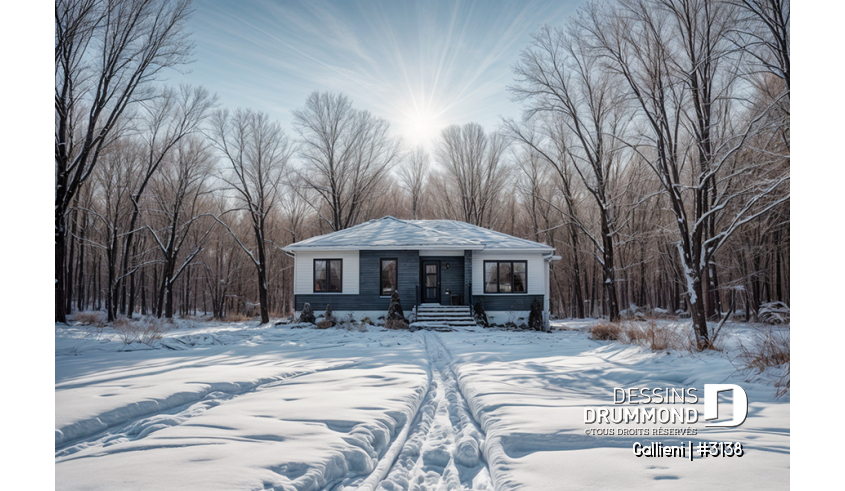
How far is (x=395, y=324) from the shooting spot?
13938mm

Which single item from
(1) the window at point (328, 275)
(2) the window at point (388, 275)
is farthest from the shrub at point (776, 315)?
(1) the window at point (328, 275)

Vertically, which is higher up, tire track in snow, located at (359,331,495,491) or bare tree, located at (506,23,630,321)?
bare tree, located at (506,23,630,321)

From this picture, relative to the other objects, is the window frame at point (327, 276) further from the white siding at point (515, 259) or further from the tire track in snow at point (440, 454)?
the tire track in snow at point (440, 454)

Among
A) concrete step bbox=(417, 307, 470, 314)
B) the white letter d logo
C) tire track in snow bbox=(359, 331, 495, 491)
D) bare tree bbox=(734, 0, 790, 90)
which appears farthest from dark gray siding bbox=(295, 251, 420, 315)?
the white letter d logo

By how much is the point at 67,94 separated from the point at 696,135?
13186mm

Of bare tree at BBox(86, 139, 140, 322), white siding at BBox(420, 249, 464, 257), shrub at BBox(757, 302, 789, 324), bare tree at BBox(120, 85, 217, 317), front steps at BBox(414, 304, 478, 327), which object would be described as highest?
bare tree at BBox(120, 85, 217, 317)

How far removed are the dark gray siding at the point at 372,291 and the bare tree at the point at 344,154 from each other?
7.03 m

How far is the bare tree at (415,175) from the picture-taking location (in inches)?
1080

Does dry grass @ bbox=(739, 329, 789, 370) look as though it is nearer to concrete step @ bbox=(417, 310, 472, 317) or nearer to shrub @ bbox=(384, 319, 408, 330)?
concrete step @ bbox=(417, 310, 472, 317)

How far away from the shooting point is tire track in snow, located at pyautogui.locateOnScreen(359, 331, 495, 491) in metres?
2.54

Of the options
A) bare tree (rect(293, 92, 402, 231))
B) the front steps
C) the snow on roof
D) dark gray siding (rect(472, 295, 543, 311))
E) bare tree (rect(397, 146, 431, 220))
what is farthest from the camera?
bare tree (rect(397, 146, 431, 220))

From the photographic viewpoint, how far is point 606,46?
27.7ft
